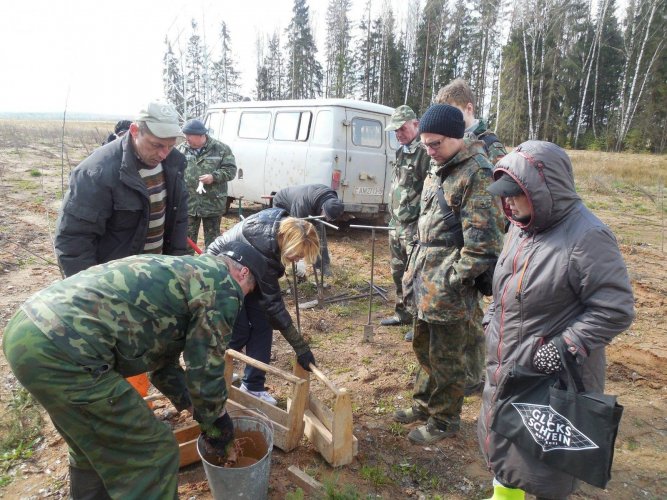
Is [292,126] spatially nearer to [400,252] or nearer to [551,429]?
[400,252]

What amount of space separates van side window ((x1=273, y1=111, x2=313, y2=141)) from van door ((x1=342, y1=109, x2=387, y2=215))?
73 cm

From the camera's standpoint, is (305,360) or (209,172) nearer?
(305,360)

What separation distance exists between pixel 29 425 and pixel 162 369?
1526 millimetres

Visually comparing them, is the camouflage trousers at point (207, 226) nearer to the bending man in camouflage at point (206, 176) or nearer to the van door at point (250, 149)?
the bending man in camouflage at point (206, 176)

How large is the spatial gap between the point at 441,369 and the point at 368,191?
497 centimetres

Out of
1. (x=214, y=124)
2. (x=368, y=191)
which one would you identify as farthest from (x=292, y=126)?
(x=214, y=124)

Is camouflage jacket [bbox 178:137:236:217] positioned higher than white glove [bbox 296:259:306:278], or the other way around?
camouflage jacket [bbox 178:137:236:217]

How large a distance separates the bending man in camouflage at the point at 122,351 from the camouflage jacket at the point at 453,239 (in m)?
1.19

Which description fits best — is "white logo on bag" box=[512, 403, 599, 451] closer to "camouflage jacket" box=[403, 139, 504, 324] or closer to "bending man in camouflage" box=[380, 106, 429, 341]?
"camouflage jacket" box=[403, 139, 504, 324]

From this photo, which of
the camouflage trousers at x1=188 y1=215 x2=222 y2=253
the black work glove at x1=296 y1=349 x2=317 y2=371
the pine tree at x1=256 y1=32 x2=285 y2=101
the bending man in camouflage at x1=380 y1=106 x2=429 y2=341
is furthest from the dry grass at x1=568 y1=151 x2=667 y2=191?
the pine tree at x1=256 y1=32 x2=285 y2=101

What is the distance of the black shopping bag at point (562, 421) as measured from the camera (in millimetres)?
1570

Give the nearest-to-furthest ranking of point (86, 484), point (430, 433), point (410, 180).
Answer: point (86, 484) < point (430, 433) < point (410, 180)

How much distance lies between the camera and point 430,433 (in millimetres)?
2859

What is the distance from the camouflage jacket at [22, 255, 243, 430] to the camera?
1550mm
